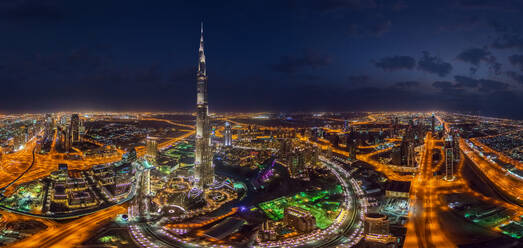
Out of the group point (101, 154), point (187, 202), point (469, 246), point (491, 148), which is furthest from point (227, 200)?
point (491, 148)

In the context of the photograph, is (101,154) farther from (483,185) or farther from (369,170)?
(483,185)

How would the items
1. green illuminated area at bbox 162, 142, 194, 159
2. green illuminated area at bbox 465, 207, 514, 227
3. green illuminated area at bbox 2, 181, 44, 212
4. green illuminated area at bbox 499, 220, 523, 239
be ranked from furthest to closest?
1. green illuminated area at bbox 162, 142, 194, 159
2. green illuminated area at bbox 2, 181, 44, 212
3. green illuminated area at bbox 465, 207, 514, 227
4. green illuminated area at bbox 499, 220, 523, 239

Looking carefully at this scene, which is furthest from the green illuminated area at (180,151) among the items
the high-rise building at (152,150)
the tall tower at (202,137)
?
the tall tower at (202,137)

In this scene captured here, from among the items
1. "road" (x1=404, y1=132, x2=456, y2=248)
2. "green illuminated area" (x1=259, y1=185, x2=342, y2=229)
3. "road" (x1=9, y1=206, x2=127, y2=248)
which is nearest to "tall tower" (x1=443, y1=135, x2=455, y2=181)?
"road" (x1=404, y1=132, x2=456, y2=248)

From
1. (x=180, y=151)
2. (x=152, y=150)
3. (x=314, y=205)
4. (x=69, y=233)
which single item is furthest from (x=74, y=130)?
(x=314, y=205)

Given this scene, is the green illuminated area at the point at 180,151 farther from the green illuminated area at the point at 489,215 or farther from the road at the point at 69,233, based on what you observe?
the green illuminated area at the point at 489,215

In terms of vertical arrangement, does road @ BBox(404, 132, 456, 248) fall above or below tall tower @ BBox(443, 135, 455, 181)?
below

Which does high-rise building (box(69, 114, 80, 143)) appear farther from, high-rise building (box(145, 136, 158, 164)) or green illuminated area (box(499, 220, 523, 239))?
green illuminated area (box(499, 220, 523, 239))
